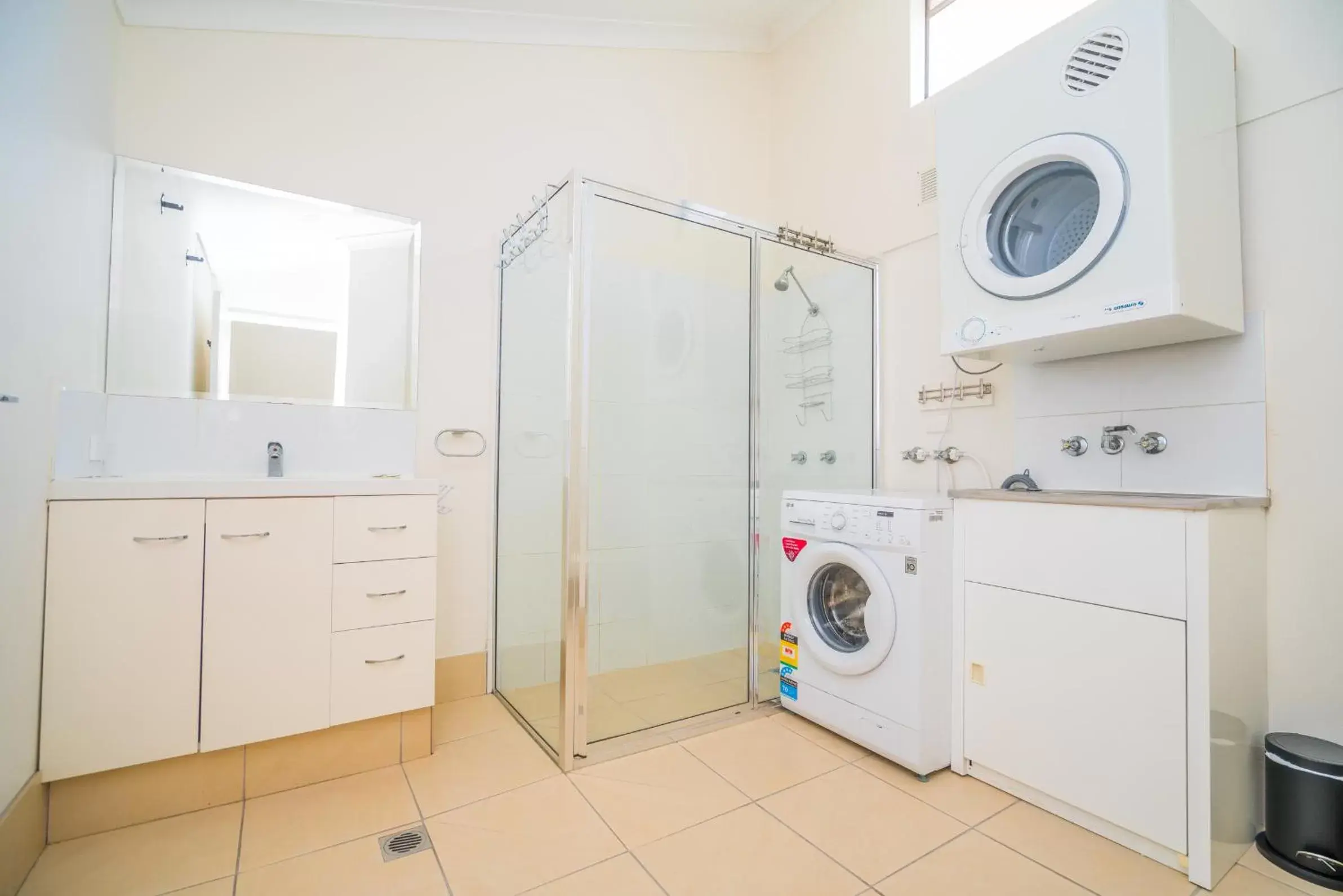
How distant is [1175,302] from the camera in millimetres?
1354

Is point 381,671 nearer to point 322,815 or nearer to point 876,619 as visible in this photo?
point 322,815

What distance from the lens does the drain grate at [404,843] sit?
137cm

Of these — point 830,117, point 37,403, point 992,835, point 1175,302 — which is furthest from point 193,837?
point 830,117

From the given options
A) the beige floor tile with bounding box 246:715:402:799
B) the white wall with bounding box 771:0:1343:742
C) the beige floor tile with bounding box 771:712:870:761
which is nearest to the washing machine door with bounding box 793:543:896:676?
the beige floor tile with bounding box 771:712:870:761

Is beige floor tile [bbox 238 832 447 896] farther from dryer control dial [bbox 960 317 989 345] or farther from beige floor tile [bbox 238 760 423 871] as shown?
dryer control dial [bbox 960 317 989 345]

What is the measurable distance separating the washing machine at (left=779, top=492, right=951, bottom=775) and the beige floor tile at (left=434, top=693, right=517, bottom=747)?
3.70 feet

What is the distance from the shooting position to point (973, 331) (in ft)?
5.77

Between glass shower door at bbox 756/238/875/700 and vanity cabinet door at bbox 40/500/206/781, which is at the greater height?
glass shower door at bbox 756/238/875/700

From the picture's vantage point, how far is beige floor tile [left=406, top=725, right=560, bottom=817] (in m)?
1.62

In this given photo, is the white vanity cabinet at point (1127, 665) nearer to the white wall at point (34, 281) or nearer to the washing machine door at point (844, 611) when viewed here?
the washing machine door at point (844, 611)

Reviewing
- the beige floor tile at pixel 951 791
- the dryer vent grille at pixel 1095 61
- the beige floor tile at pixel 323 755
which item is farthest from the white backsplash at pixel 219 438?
the dryer vent grille at pixel 1095 61

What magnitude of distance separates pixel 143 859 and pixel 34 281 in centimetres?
139

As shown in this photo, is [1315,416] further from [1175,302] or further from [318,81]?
[318,81]

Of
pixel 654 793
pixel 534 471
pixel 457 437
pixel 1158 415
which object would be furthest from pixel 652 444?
pixel 1158 415
